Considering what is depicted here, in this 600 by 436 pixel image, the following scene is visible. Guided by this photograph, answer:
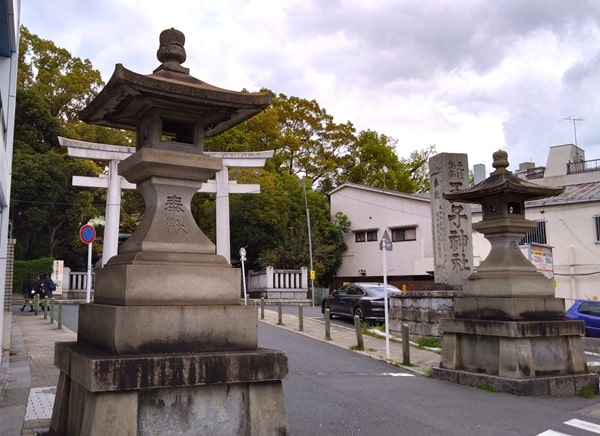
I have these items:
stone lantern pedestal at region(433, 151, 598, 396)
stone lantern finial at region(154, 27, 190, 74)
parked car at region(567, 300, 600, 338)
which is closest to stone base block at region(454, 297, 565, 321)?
stone lantern pedestal at region(433, 151, 598, 396)

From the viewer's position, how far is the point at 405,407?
852 cm

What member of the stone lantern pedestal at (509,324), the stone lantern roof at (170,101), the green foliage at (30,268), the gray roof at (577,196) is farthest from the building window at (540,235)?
the green foliage at (30,268)

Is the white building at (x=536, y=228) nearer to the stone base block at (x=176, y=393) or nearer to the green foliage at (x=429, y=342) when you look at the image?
the green foliage at (x=429, y=342)

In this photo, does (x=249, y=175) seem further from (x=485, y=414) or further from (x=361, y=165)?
(x=485, y=414)

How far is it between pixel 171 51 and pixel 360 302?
51.4 ft

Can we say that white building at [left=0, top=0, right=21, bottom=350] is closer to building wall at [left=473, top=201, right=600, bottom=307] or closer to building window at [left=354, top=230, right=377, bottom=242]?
building wall at [left=473, top=201, right=600, bottom=307]

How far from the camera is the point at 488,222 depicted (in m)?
10.9

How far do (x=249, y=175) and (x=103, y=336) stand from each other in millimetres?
30654

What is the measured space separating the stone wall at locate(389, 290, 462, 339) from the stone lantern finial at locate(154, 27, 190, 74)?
37.4ft

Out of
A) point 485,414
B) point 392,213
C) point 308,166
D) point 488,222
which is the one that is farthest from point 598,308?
point 308,166

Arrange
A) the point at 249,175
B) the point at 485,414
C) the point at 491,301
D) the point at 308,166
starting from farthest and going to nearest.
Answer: the point at 308,166 < the point at 249,175 < the point at 491,301 < the point at 485,414

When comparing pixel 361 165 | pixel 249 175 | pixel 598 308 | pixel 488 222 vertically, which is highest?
pixel 361 165

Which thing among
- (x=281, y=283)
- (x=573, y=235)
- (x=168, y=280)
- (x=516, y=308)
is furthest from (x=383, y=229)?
(x=168, y=280)

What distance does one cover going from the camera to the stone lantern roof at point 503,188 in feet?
35.2
